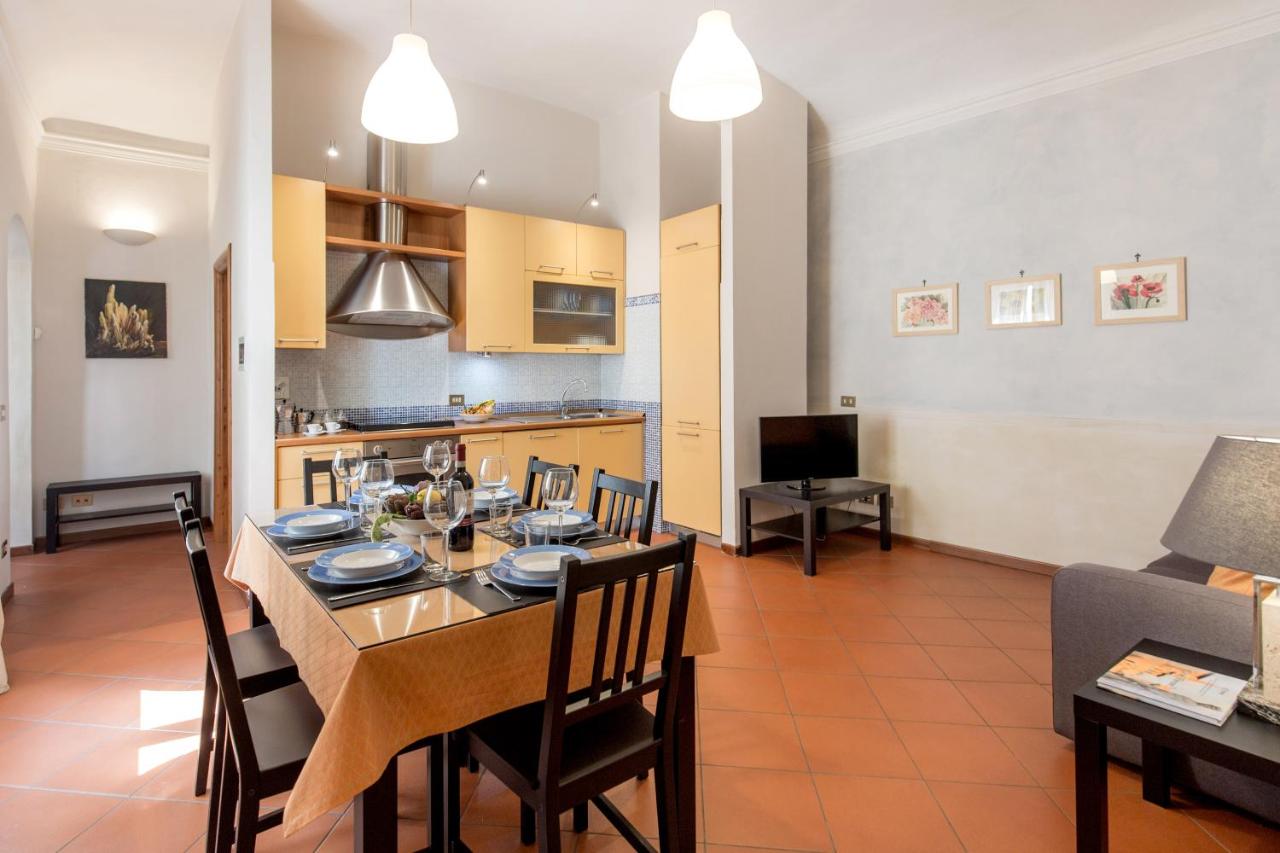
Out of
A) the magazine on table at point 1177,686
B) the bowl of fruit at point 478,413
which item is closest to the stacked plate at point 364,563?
the magazine on table at point 1177,686

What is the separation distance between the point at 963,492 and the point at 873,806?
2886 millimetres

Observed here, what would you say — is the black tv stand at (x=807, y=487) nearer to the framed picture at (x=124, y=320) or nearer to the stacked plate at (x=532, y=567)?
the stacked plate at (x=532, y=567)

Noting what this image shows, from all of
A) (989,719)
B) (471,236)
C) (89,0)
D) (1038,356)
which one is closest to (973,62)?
(1038,356)

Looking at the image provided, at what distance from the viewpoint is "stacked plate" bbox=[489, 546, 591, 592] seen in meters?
1.45

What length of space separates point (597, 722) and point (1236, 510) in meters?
1.44

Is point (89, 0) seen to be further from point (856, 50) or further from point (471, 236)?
point (856, 50)

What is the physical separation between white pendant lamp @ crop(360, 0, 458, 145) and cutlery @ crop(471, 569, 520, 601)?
4.73ft

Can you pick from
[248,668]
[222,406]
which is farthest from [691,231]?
[248,668]

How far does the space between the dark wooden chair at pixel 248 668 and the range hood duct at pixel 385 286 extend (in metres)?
2.29

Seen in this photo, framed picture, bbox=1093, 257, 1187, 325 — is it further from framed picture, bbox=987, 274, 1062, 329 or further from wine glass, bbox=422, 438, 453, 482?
wine glass, bbox=422, 438, 453, 482

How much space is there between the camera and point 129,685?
2533 millimetres

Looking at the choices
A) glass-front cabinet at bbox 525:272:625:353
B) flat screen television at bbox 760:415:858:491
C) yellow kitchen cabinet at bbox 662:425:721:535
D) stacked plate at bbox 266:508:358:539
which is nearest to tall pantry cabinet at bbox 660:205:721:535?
yellow kitchen cabinet at bbox 662:425:721:535

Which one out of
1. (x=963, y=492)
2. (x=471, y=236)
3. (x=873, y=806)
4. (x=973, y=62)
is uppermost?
(x=973, y=62)

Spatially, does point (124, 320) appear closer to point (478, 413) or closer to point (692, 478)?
point (478, 413)
